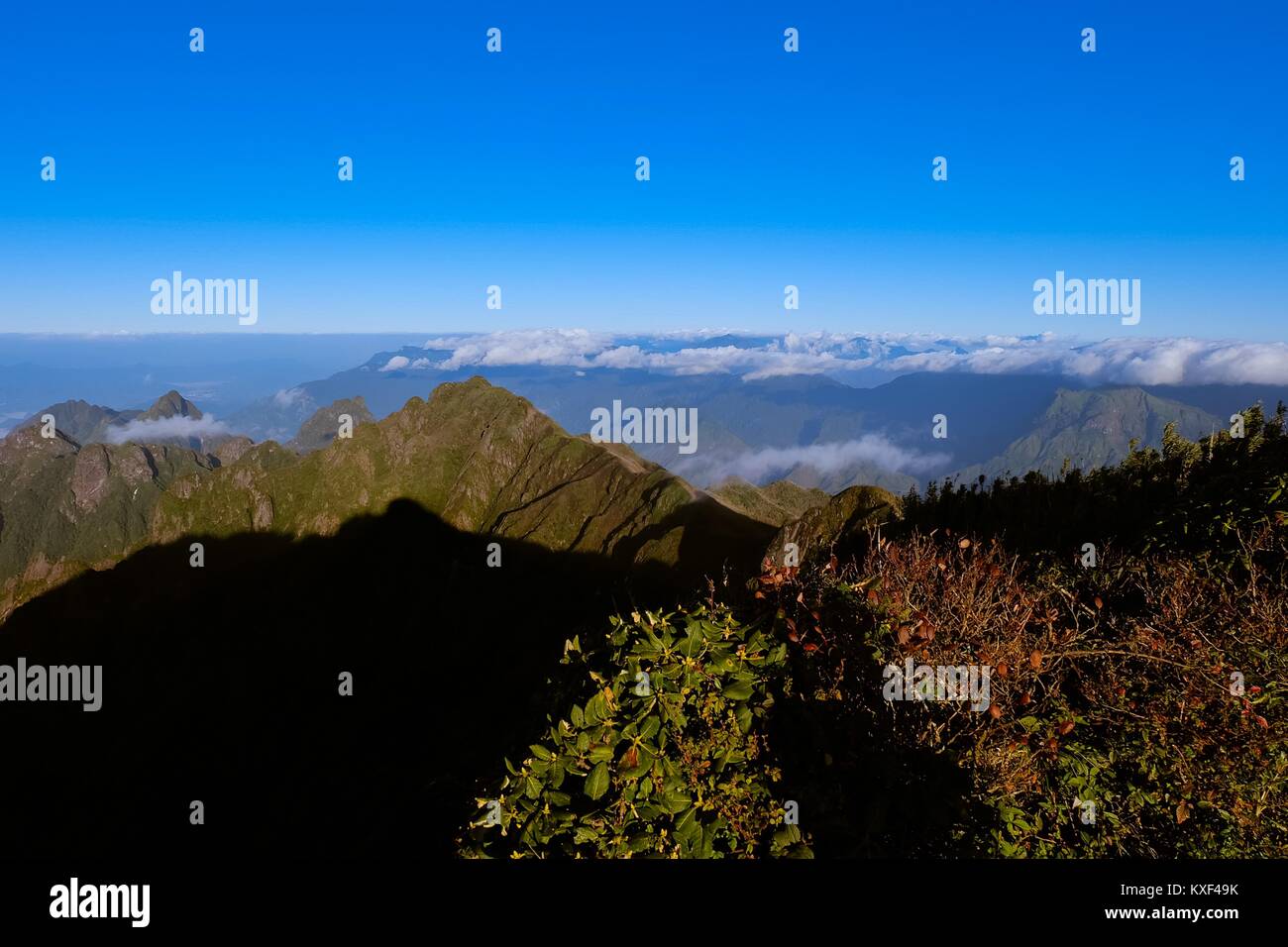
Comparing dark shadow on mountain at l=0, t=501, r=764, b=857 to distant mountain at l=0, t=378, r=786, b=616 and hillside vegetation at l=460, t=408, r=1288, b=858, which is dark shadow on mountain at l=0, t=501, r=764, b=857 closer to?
distant mountain at l=0, t=378, r=786, b=616

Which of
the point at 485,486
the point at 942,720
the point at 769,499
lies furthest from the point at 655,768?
the point at 485,486

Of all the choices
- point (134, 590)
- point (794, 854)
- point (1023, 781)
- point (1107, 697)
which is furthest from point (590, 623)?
point (134, 590)

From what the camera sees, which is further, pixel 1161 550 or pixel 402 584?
pixel 402 584

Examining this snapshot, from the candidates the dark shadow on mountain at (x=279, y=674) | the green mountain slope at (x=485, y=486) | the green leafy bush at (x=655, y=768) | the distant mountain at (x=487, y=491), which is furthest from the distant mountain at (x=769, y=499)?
the green leafy bush at (x=655, y=768)

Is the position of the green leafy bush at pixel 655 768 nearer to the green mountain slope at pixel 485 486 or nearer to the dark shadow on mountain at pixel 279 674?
the dark shadow on mountain at pixel 279 674

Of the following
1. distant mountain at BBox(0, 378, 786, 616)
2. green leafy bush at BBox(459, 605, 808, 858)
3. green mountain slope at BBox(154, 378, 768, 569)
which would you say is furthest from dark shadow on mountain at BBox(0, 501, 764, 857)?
green leafy bush at BBox(459, 605, 808, 858)

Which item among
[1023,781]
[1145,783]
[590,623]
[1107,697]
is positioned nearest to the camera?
[1023,781]
